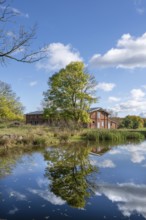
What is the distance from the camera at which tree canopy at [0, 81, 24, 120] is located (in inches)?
1618

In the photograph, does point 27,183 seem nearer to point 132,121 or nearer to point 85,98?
point 85,98

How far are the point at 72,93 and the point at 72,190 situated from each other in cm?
3213

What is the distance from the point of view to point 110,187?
32.0ft

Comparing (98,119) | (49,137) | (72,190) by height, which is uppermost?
(98,119)

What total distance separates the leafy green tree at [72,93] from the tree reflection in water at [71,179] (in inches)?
958

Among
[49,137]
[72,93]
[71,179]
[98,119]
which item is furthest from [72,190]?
[98,119]

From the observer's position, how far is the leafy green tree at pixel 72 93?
4047 centimetres

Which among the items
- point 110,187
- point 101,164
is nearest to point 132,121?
point 101,164

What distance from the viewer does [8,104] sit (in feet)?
149

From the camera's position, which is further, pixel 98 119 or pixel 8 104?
pixel 98 119

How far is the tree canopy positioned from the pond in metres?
27.2

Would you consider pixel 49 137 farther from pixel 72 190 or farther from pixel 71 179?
pixel 72 190

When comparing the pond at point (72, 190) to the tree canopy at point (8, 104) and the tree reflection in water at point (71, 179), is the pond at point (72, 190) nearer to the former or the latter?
the tree reflection in water at point (71, 179)

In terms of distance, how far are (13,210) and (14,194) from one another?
1.59 metres
